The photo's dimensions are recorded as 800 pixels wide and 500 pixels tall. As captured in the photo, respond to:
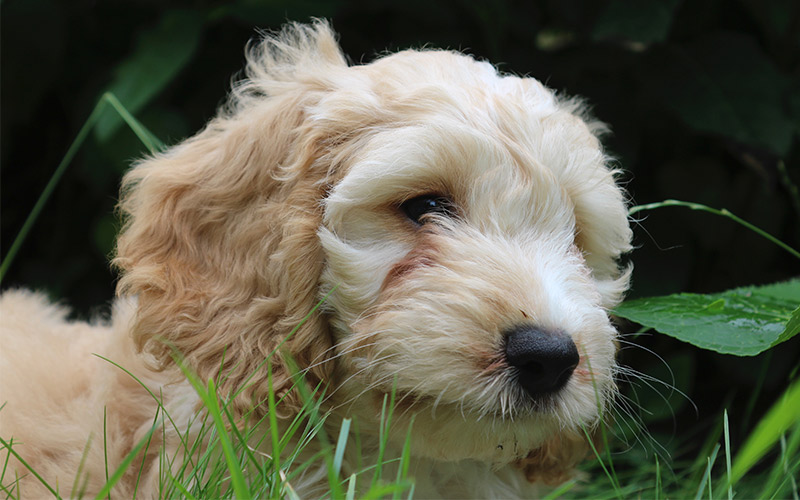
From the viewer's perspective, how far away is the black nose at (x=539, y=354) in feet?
6.06

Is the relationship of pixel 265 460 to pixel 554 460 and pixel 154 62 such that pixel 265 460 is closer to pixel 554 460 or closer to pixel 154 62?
pixel 554 460

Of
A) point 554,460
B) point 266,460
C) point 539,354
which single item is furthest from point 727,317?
point 266,460

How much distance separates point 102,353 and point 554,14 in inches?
111

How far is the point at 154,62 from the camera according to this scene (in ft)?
12.6

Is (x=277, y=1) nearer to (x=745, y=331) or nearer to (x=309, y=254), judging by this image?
(x=309, y=254)

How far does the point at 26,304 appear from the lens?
303cm

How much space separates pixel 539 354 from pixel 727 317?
2.97ft

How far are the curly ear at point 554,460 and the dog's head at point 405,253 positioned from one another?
0.27 ft

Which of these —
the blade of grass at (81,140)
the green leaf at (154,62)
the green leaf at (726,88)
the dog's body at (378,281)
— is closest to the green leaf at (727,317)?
the dog's body at (378,281)

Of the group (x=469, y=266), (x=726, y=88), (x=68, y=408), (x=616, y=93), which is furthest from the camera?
(x=616, y=93)

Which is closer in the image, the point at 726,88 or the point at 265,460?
the point at 265,460

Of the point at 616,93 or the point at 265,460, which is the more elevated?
the point at 616,93

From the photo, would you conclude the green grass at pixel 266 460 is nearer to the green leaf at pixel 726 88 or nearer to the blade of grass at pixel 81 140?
the blade of grass at pixel 81 140

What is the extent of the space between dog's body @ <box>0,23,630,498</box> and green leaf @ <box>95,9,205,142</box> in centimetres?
132
